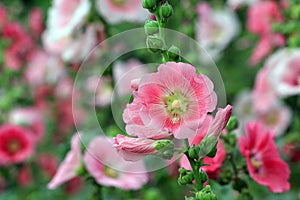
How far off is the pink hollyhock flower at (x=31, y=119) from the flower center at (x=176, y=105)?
3.85 ft

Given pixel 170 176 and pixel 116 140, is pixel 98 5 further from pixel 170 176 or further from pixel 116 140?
pixel 116 140

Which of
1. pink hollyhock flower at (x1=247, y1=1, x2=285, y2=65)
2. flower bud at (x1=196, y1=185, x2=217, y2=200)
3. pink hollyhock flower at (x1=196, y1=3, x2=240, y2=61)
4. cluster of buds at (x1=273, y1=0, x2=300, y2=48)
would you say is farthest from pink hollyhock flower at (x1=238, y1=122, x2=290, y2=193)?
pink hollyhock flower at (x1=196, y1=3, x2=240, y2=61)

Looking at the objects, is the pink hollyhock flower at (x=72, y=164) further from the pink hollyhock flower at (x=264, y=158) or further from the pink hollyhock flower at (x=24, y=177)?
the pink hollyhock flower at (x=24, y=177)

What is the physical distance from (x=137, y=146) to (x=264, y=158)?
383 millimetres

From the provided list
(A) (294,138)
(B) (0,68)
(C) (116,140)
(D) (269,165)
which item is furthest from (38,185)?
(C) (116,140)

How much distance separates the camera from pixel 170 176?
173cm

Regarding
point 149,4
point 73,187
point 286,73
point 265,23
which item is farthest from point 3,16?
point 149,4

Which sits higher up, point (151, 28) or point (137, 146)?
point (151, 28)

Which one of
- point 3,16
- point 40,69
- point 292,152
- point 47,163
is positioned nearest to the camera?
point 292,152

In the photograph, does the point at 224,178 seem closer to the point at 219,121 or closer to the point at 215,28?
the point at 219,121

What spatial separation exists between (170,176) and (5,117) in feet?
1.65

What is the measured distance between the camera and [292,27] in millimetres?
1636

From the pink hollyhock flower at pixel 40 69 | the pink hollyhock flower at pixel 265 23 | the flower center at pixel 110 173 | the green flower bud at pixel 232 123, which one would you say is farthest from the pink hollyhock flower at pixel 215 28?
the green flower bud at pixel 232 123

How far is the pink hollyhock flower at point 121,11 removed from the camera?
164 centimetres
